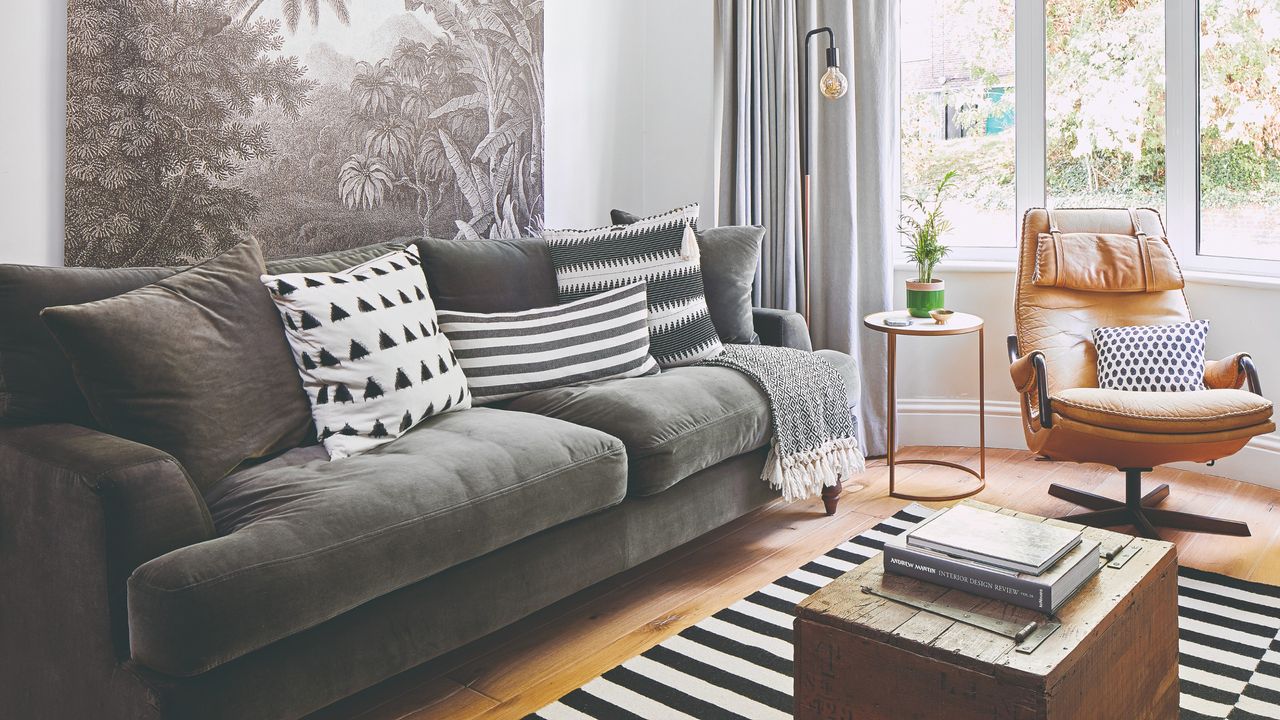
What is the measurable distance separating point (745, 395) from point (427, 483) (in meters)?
1.14

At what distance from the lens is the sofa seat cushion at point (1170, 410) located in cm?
279

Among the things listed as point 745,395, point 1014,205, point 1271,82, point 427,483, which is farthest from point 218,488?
point 1271,82

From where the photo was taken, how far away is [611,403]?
8.55 ft

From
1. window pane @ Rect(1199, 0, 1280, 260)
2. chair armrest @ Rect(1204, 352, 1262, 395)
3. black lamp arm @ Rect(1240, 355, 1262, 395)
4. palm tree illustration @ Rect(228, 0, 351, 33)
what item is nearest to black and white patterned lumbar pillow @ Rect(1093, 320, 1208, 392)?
chair armrest @ Rect(1204, 352, 1262, 395)

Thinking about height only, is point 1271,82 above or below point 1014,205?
above

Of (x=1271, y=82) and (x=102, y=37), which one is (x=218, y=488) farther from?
(x=1271, y=82)

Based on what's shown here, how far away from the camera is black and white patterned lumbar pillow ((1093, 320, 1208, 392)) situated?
3.21 m

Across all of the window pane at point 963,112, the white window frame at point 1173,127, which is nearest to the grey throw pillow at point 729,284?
the window pane at point 963,112

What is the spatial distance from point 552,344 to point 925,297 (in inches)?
59.0

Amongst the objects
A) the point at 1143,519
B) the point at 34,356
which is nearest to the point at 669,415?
the point at 34,356

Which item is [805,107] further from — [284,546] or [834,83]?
[284,546]

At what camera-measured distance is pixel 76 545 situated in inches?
66.5

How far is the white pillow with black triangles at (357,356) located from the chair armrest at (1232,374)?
7.85ft

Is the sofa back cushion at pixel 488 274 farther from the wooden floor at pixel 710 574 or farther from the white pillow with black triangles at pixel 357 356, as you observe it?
the wooden floor at pixel 710 574
